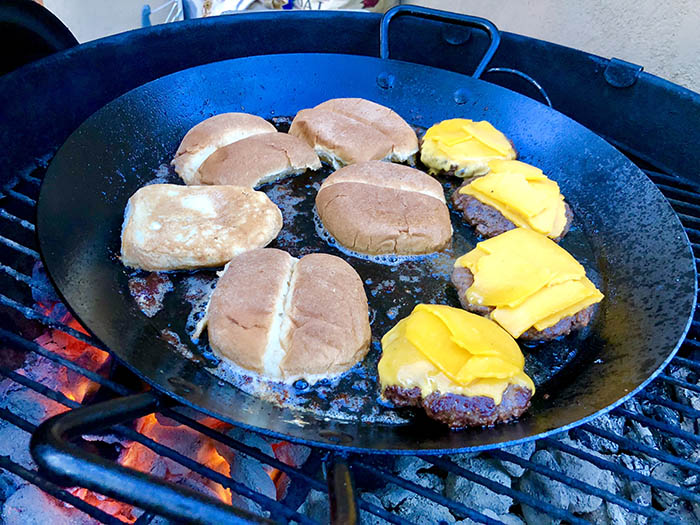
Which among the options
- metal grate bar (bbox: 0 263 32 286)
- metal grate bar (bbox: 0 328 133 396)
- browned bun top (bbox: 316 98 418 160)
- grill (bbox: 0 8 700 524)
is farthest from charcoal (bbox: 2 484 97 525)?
browned bun top (bbox: 316 98 418 160)

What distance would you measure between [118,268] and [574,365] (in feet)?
5.58

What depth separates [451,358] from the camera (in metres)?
1.57

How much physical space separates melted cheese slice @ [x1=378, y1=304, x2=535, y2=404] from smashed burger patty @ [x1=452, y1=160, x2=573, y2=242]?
2.43 ft

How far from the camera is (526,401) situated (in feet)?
→ 5.17

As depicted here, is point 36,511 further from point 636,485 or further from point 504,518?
point 636,485

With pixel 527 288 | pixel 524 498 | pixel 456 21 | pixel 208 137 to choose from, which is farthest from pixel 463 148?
pixel 524 498

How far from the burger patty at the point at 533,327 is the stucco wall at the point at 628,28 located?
1892mm

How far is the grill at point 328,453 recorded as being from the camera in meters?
1.34

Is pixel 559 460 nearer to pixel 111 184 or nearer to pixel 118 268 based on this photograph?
pixel 118 268

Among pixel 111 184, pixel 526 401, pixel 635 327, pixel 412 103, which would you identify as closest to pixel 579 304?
pixel 635 327

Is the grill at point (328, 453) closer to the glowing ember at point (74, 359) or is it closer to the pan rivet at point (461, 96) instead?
the glowing ember at point (74, 359)

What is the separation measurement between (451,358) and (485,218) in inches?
37.5

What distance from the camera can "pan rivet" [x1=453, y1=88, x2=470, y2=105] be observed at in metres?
2.94

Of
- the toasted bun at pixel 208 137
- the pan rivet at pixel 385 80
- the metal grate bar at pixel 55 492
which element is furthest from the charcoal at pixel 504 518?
the pan rivet at pixel 385 80
